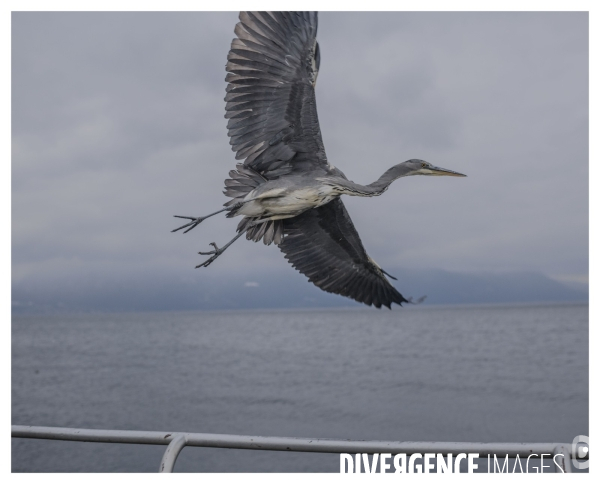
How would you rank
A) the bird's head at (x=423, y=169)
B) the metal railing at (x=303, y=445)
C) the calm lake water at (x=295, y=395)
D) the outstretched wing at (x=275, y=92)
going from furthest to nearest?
the calm lake water at (x=295, y=395) < the bird's head at (x=423, y=169) < the outstretched wing at (x=275, y=92) < the metal railing at (x=303, y=445)

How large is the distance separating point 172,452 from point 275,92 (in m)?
2.25

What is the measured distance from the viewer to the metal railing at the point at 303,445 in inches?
96.3

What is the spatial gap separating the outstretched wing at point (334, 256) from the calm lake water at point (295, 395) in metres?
13.3

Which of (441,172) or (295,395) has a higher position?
(441,172)

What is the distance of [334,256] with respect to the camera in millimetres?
4598

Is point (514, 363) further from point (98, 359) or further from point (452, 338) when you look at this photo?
point (98, 359)

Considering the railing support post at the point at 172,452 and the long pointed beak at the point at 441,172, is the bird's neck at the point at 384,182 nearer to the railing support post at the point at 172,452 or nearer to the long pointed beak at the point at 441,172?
the long pointed beak at the point at 441,172

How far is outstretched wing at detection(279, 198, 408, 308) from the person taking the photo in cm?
445

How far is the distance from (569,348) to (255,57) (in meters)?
53.6

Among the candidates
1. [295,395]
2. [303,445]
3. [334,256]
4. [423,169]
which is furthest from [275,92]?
[295,395]

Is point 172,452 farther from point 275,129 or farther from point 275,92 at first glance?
point 275,92

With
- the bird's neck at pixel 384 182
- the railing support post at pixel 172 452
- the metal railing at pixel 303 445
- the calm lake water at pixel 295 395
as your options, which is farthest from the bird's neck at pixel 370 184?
the calm lake water at pixel 295 395

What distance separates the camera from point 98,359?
52281mm

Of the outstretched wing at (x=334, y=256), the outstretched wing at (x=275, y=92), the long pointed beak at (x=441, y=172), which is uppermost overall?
the outstretched wing at (x=275, y=92)
